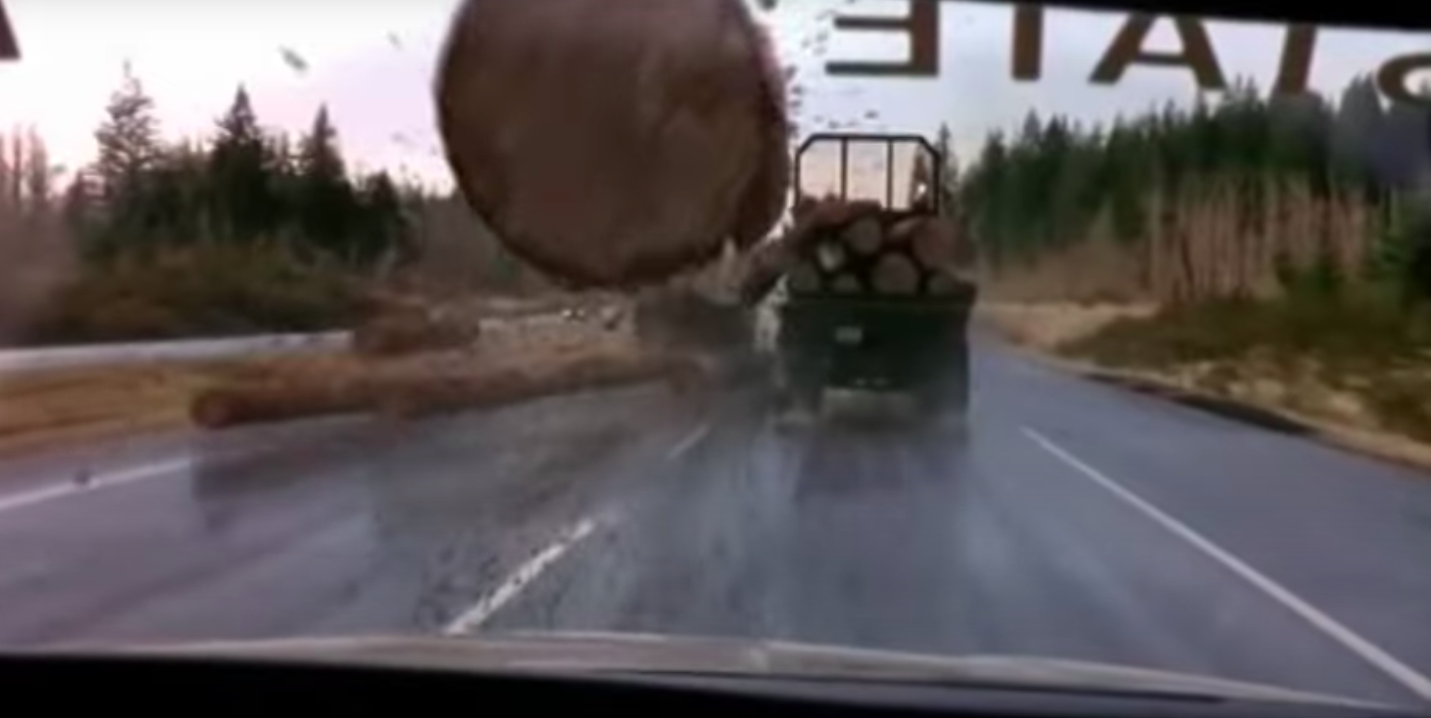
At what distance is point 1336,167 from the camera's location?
296 cm

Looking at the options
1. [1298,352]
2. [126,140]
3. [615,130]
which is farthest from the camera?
[1298,352]

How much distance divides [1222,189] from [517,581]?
952 mm

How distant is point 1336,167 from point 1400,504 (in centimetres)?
40

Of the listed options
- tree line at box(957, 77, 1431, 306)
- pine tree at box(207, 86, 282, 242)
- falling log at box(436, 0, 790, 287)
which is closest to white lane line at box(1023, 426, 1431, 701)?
tree line at box(957, 77, 1431, 306)

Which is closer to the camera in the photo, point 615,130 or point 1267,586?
point 615,130

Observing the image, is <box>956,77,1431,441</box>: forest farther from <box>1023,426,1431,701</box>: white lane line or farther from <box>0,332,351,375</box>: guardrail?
<box>0,332,351,375</box>: guardrail

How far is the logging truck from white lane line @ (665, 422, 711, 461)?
0.10m

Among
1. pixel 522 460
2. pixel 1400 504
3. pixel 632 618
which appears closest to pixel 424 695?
pixel 632 618

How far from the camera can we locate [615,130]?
284 centimetres

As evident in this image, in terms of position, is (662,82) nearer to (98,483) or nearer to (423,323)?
(423,323)

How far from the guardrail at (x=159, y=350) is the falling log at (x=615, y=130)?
315 millimetres

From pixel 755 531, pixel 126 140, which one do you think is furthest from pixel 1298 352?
pixel 126 140

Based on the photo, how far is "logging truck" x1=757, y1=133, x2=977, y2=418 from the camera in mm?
2953

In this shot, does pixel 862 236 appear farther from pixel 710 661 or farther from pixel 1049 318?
pixel 710 661
